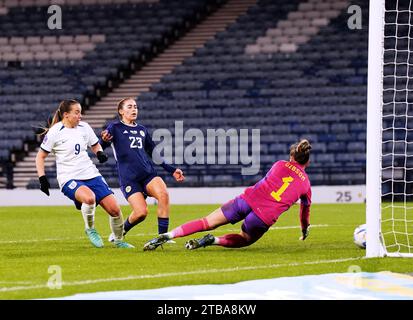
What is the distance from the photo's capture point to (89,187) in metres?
11.4

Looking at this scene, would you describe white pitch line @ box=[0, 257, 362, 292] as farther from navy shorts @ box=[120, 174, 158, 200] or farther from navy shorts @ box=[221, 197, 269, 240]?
navy shorts @ box=[120, 174, 158, 200]

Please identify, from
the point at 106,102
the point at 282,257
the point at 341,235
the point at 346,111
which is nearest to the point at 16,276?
the point at 282,257

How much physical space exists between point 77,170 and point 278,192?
8.31 ft

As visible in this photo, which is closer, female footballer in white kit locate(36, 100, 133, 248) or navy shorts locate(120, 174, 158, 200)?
female footballer in white kit locate(36, 100, 133, 248)

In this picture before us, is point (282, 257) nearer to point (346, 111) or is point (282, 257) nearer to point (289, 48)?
point (346, 111)

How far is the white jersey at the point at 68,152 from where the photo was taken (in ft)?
37.3

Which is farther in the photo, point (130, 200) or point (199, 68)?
point (199, 68)

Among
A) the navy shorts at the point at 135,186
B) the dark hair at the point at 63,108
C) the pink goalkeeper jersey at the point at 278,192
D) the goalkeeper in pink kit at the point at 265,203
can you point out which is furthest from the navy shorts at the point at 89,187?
the pink goalkeeper jersey at the point at 278,192

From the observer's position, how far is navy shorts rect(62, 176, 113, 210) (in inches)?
447

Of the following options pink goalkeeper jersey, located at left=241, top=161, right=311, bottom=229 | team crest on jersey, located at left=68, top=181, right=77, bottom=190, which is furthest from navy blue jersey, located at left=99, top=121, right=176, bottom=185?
pink goalkeeper jersey, located at left=241, top=161, right=311, bottom=229

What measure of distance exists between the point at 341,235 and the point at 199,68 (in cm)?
1765

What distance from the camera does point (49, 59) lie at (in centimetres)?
3166

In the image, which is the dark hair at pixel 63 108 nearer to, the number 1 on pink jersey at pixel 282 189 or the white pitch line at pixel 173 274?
the number 1 on pink jersey at pixel 282 189

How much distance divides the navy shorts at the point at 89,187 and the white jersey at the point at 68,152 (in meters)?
0.05
